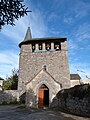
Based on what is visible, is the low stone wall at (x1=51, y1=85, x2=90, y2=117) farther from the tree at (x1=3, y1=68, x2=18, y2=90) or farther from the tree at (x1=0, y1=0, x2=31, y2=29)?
the tree at (x1=3, y1=68, x2=18, y2=90)

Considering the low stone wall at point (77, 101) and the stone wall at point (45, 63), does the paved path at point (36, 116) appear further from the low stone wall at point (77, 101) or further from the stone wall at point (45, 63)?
the stone wall at point (45, 63)

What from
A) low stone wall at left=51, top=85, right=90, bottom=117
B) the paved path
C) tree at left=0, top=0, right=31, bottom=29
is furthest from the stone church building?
tree at left=0, top=0, right=31, bottom=29

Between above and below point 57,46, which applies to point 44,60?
below

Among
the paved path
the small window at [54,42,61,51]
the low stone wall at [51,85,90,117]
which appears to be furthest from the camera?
the small window at [54,42,61,51]

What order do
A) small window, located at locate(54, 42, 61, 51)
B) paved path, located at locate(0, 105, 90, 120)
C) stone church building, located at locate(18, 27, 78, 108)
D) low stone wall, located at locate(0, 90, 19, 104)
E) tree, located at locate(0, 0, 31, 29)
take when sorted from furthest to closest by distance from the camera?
small window, located at locate(54, 42, 61, 51), stone church building, located at locate(18, 27, 78, 108), low stone wall, located at locate(0, 90, 19, 104), paved path, located at locate(0, 105, 90, 120), tree, located at locate(0, 0, 31, 29)

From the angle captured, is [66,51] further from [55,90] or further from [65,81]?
[55,90]

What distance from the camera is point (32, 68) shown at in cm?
2514

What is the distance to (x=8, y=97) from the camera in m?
24.0

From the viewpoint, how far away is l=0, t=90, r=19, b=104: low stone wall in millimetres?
23516

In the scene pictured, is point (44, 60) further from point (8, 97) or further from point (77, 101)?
point (77, 101)

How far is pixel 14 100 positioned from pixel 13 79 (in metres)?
8.19

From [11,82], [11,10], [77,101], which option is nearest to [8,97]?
[11,82]

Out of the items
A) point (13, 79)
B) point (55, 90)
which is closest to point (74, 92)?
point (55, 90)

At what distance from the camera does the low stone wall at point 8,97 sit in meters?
23.5
